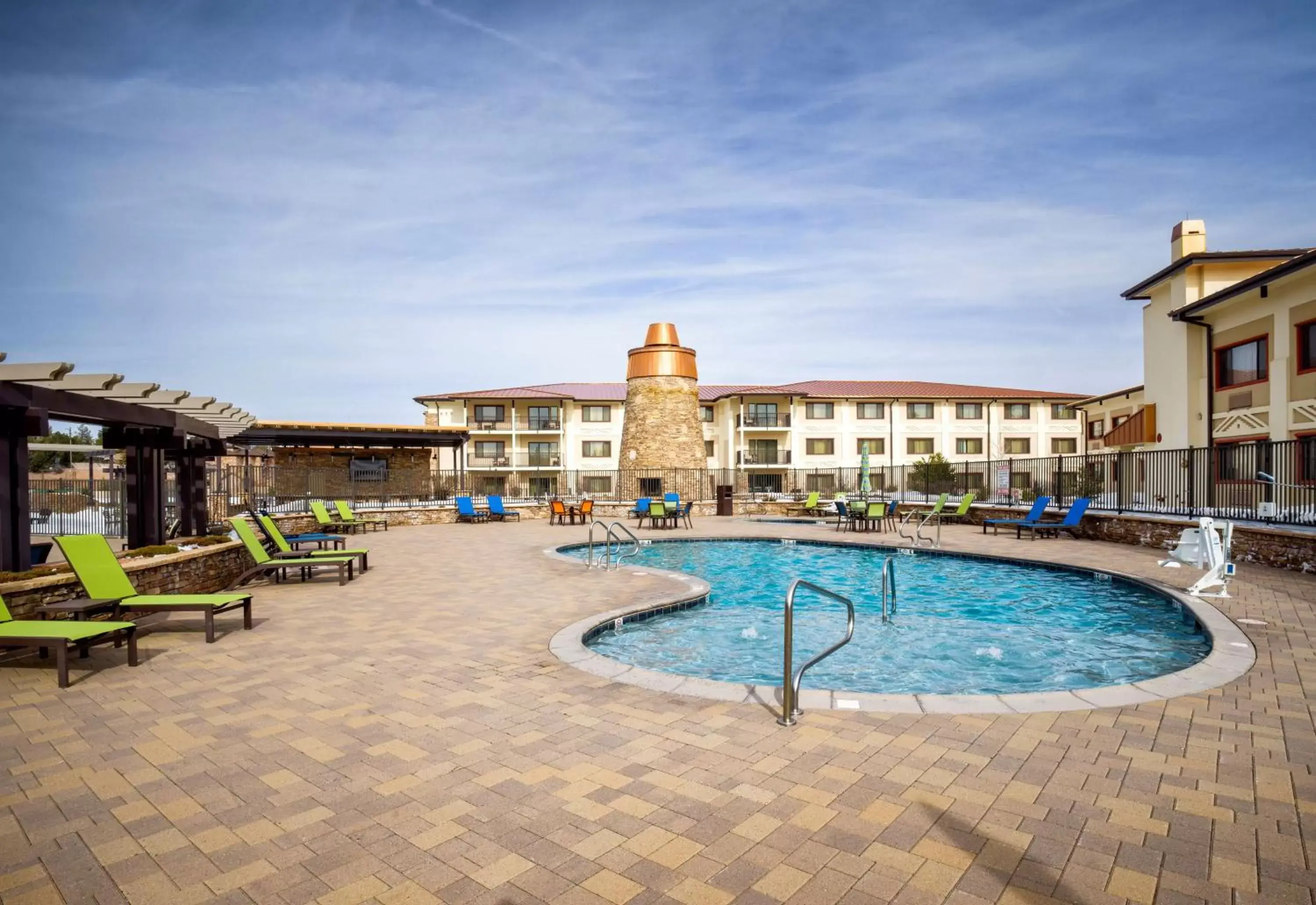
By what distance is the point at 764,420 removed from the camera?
150 ft

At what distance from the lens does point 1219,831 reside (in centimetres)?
291

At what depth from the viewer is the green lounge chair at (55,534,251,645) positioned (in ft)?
20.5

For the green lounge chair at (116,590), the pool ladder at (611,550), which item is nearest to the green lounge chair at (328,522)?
the pool ladder at (611,550)

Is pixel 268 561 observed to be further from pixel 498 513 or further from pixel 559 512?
pixel 498 513

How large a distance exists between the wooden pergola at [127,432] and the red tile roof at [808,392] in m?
30.6

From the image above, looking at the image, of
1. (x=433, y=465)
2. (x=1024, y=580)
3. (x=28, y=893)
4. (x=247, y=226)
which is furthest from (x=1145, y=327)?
(x=433, y=465)

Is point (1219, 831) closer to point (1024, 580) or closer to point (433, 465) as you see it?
point (1024, 580)

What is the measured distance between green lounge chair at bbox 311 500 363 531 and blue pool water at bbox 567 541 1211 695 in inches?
433

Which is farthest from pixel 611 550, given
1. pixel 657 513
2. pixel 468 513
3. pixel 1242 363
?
pixel 1242 363

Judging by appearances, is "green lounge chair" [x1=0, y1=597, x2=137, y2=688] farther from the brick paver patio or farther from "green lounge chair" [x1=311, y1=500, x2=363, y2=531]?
"green lounge chair" [x1=311, y1=500, x2=363, y2=531]

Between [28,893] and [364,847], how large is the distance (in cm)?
118

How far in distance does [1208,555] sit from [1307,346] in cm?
1416

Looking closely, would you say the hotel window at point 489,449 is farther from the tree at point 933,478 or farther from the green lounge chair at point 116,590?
the green lounge chair at point 116,590

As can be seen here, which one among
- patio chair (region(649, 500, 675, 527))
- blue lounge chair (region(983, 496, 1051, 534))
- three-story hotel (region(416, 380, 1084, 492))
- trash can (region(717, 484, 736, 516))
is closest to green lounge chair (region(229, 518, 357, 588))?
→ patio chair (region(649, 500, 675, 527))
